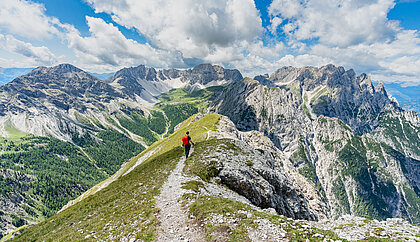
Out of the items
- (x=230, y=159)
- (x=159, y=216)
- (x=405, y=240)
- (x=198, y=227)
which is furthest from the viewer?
(x=230, y=159)

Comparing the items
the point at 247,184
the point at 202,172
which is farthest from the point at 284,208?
the point at 202,172

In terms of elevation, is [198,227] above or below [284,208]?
above

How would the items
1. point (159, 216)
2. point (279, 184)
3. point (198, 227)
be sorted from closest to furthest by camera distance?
1. point (198, 227)
2. point (159, 216)
3. point (279, 184)

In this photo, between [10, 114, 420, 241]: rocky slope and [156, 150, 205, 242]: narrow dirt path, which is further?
[156, 150, 205, 242]: narrow dirt path

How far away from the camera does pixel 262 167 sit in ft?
133

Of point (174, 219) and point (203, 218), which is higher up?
point (203, 218)

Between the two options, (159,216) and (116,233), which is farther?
(159,216)

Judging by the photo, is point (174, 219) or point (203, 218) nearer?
point (203, 218)

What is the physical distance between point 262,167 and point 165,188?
23.3 meters

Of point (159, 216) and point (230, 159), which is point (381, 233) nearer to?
point (159, 216)

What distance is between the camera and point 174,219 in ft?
56.8

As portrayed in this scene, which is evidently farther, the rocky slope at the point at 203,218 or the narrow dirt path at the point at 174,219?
the narrow dirt path at the point at 174,219

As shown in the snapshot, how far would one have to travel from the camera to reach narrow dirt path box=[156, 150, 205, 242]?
14.6 metres

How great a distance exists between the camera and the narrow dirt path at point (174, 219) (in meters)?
14.6
